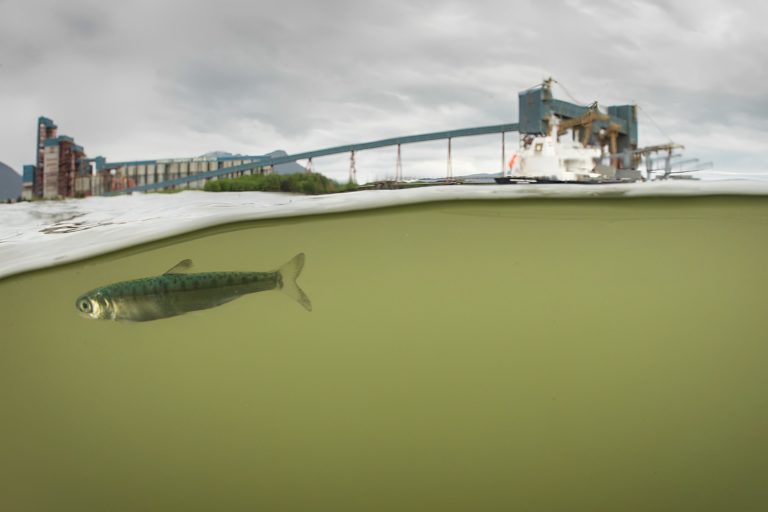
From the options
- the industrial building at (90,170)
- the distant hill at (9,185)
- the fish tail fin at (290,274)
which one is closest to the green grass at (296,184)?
the industrial building at (90,170)

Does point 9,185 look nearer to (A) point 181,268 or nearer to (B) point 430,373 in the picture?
(A) point 181,268

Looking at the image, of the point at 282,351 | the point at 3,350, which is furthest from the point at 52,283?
the point at 282,351

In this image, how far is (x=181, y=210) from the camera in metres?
4.93

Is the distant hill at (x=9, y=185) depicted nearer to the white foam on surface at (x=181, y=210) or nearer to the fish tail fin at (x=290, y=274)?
the white foam on surface at (x=181, y=210)

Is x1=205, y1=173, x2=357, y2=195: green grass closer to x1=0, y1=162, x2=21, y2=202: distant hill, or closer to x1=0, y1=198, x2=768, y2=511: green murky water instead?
x1=0, y1=198, x2=768, y2=511: green murky water

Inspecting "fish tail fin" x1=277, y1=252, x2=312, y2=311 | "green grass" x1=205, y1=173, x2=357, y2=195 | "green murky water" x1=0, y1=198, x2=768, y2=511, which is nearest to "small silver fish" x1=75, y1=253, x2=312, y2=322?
"fish tail fin" x1=277, y1=252, x2=312, y2=311

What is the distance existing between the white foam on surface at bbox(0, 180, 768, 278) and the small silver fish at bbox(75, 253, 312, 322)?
1.58 metres

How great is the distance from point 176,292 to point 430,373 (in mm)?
3620

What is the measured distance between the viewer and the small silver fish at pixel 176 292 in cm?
330

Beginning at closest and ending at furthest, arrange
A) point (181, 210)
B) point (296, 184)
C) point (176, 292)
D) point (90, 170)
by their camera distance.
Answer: point (176, 292), point (296, 184), point (181, 210), point (90, 170)

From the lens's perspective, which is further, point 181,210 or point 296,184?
point 181,210

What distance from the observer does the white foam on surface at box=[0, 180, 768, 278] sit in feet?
15.6

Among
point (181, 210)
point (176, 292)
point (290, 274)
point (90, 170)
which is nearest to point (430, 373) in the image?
point (290, 274)

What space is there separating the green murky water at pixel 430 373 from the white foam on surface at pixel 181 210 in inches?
13.7
